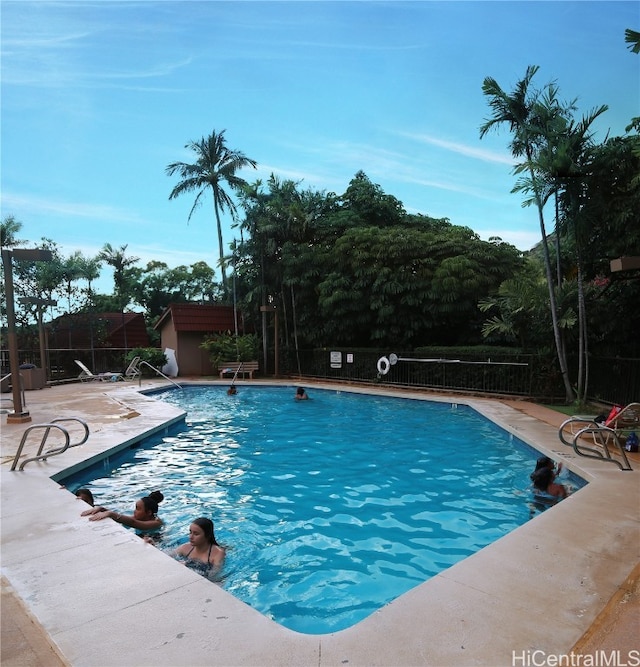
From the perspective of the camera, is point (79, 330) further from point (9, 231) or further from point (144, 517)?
point (144, 517)

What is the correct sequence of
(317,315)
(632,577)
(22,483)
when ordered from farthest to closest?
(317,315) < (22,483) < (632,577)

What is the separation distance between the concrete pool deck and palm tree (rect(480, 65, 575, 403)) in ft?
23.4

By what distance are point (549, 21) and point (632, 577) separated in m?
10.5

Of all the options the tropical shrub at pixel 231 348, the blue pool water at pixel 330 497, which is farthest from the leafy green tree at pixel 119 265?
the blue pool water at pixel 330 497

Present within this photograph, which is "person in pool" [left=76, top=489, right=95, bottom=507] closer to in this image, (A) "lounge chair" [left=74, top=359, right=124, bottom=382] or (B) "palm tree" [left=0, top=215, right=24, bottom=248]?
(A) "lounge chair" [left=74, top=359, right=124, bottom=382]

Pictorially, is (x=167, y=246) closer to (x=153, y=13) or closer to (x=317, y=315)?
(x=317, y=315)

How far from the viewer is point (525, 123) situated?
11.0m

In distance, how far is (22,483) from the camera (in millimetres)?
5449

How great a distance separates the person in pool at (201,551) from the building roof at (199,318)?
64.2ft

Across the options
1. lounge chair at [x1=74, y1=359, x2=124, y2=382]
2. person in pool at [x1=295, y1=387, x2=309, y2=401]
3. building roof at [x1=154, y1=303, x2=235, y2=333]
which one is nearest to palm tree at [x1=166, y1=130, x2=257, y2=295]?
building roof at [x1=154, y1=303, x2=235, y2=333]

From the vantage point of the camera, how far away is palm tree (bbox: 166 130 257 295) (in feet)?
96.7

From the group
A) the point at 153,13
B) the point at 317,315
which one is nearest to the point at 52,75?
the point at 153,13

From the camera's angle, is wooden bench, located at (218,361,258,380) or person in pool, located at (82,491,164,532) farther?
wooden bench, located at (218,361,258,380)

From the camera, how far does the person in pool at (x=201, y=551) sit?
415 cm
